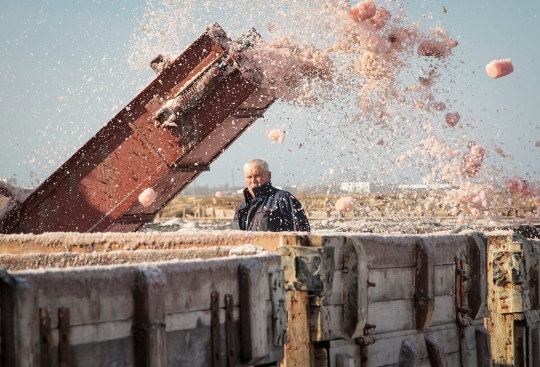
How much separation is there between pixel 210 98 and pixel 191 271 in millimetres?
5188

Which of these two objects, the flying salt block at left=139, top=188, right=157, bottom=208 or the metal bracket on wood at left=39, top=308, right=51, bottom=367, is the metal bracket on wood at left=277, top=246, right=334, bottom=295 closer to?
the metal bracket on wood at left=39, top=308, right=51, bottom=367

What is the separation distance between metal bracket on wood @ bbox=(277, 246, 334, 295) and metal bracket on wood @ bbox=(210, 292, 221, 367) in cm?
104

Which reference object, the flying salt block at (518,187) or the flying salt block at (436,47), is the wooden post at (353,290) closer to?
the flying salt block at (436,47)

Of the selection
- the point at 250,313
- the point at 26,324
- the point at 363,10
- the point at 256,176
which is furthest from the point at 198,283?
the point at 363,10

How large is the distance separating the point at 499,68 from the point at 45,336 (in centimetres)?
816

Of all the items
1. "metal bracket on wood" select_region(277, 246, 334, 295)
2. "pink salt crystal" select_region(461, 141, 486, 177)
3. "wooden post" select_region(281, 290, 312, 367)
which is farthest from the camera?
"pink salt crystal" select_region(461, 141, 486, 177)

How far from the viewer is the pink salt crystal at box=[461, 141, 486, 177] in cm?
1291

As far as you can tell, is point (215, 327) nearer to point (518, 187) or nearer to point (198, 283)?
point (198, 283)

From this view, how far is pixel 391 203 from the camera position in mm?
48906

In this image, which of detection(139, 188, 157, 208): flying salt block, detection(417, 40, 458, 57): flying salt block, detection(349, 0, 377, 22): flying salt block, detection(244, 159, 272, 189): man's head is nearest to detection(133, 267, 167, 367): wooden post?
detection(244, 159, 272, 189): man's head

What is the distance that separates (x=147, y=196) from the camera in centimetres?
1007

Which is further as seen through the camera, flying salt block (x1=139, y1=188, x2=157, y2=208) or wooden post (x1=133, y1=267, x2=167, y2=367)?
flying salt block (x1=139, y1=188, x2=157, y2=208)

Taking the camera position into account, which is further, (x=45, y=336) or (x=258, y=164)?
(x=258, y=164)

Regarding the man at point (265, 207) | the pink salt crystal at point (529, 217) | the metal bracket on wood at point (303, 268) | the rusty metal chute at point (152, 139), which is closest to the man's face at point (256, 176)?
the man at point (265, 207)
